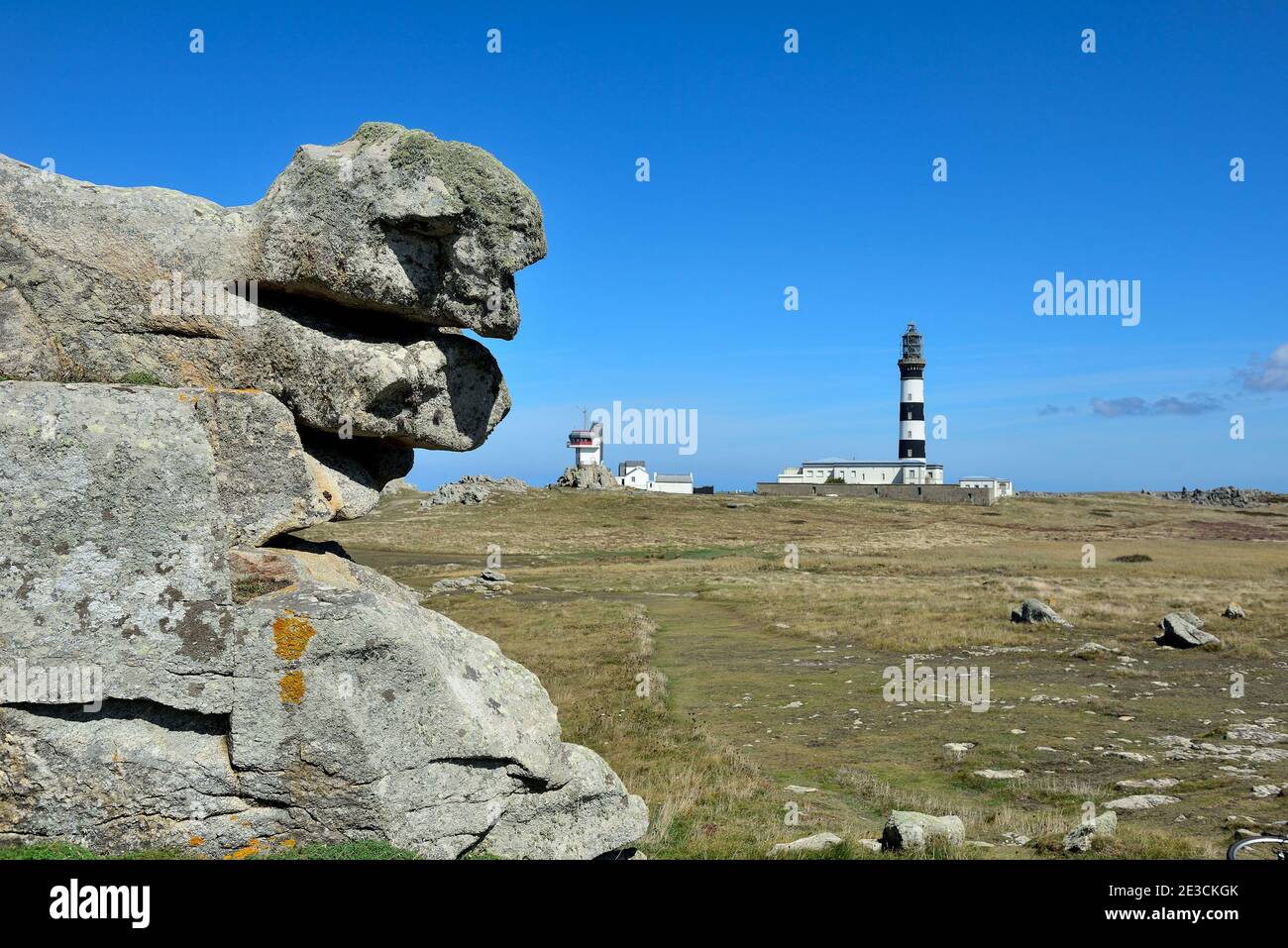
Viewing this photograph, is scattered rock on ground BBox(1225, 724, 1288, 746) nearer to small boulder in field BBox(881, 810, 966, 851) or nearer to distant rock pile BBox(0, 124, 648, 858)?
small boulder in field BBox(881, 810, 966, 851)

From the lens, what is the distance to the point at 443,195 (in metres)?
11.9

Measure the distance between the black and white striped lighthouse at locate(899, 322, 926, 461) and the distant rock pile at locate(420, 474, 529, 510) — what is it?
228 ft

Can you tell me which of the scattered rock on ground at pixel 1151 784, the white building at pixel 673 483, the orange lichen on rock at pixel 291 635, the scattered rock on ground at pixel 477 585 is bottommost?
the scattered rock on ground at pixel 477 585

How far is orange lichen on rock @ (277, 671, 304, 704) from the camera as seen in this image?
31.5ft

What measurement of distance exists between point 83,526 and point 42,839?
320 centimetres

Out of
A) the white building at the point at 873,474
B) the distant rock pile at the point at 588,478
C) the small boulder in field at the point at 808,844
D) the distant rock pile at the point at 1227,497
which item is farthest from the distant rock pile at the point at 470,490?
the distant rock pile at the point at 1227,497

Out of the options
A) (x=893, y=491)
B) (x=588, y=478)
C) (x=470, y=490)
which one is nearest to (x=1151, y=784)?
(x=470, y=490)

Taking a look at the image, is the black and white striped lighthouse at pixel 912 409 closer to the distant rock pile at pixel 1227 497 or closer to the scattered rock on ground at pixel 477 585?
the distant rock pile at pixel 1227 497

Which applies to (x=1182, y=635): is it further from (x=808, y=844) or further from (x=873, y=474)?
(x=873, y=474)

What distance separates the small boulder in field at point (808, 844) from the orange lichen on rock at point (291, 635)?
682 centimetres

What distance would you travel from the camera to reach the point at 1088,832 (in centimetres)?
1301

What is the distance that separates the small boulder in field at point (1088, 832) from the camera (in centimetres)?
1275
